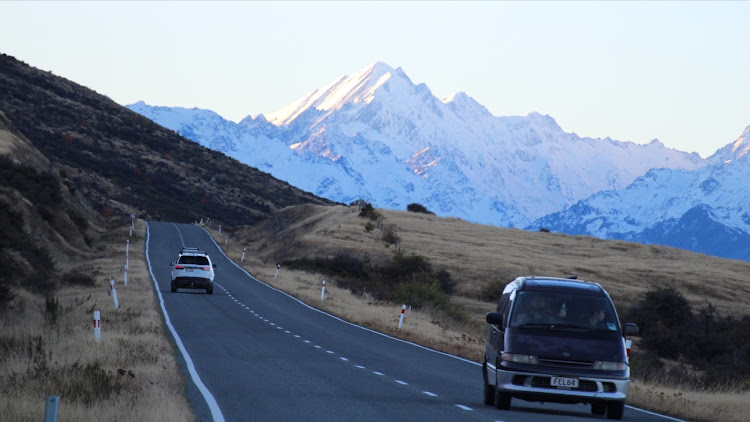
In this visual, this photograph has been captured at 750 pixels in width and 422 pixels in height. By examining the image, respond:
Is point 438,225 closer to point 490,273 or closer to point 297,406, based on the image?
point 490,273

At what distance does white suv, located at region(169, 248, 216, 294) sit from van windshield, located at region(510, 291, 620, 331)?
2992 cm

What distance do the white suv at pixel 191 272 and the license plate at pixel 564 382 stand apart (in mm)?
30989

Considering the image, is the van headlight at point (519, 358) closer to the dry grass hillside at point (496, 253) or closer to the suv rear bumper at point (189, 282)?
the suv rear bumper at point (189, 282)

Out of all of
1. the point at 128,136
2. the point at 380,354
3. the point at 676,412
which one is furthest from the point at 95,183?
the point at 676,412

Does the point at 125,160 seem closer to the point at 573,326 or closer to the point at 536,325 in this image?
the point at 536,325

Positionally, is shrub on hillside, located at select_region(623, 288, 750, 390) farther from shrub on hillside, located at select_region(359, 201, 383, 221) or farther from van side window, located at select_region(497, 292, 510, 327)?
shrub on hillside, located at select_region(359, 201, 383, 221)

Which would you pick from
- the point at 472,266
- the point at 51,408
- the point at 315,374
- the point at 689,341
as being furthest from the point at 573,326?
the point at 472,266

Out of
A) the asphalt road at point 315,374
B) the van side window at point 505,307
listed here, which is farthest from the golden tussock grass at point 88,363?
the van side window at point 505,307

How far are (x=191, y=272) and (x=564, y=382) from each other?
31309mm

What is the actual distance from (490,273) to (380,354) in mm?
40437

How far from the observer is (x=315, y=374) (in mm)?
18984

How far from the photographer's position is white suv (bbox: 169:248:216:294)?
43.9 metres

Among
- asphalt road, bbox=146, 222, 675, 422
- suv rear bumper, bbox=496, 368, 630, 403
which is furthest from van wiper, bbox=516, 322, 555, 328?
asphalt road, bbox=146, 222, 675, 422

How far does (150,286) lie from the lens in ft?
145
